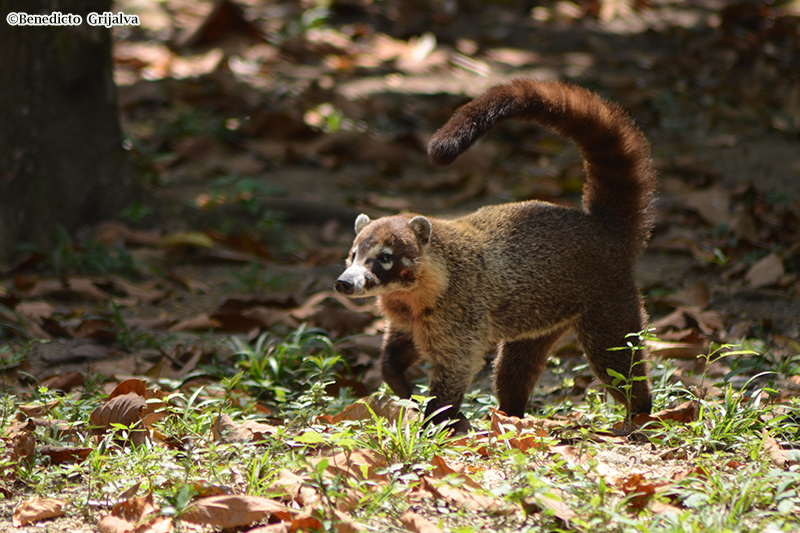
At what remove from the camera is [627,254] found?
3734 mm

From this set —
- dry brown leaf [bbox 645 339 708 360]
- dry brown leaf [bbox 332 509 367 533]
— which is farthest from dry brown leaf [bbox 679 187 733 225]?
dry brown leaf [bbox 332 509 367 533]

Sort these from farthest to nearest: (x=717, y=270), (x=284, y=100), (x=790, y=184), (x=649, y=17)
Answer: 1. (x=649, y=17)
2. (x=284, y=100)
3. (x=790, y=184)
4. (x=717, y=270)

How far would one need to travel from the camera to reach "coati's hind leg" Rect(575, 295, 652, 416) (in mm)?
3541

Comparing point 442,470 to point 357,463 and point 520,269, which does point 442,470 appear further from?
point 520,269

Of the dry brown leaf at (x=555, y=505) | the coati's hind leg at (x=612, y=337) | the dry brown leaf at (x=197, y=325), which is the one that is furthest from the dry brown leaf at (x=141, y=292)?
the dry brown leaf at (x=555, y=505)

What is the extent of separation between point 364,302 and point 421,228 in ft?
6.22

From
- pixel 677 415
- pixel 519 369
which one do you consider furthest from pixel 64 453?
pixel 677 415

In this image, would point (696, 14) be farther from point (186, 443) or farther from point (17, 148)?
point (186, 443)

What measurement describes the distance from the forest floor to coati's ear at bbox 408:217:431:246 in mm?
758

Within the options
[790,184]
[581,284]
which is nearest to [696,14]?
[790,184]

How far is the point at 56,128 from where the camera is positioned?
17.7ft

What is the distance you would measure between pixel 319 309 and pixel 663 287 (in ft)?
7.99

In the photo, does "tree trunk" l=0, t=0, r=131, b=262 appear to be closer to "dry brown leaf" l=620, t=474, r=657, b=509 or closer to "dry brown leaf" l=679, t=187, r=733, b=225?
"dry brown leaf" l=620, t=474, r=657, b=509

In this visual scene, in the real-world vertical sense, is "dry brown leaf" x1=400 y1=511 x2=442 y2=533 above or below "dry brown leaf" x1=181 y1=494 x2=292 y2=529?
above
